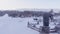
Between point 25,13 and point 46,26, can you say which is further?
point 25,13

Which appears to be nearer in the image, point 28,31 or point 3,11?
point 28,31

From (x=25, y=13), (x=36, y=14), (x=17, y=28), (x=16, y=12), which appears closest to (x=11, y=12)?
(x=16, y=12)

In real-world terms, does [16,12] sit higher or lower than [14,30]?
higher

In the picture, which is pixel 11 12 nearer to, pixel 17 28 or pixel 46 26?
pixel 17 28

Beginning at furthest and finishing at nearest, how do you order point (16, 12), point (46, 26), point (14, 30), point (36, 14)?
point (16, 12) → point (36, 14) → point (14, 30) → point (46, 26)

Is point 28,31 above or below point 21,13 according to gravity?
below

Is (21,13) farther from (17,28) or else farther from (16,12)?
(17,28)

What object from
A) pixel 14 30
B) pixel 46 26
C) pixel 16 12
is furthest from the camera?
pixel 16 12

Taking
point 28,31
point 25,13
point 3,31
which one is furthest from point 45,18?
point 25,13

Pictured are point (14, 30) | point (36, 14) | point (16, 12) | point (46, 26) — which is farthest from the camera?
point (16, 12)
